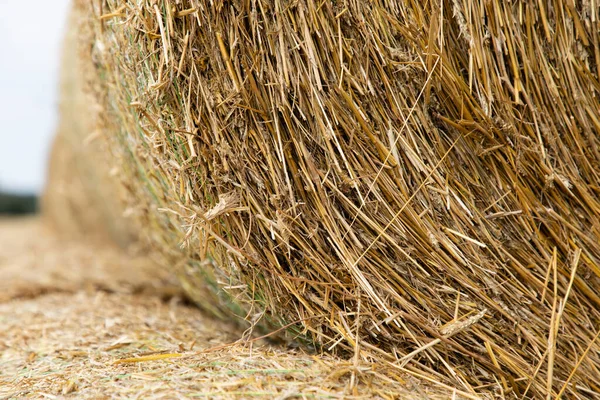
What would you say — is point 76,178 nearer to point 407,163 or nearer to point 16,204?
point 407,163

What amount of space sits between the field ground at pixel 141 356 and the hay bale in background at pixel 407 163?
13 cm

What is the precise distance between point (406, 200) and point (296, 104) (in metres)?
0.40

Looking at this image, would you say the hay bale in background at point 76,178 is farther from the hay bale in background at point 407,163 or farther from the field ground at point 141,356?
the hay bale in background at point 407,163

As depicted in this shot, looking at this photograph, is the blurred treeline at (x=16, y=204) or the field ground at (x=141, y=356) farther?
the blurred treeline at (x=16, y=204)

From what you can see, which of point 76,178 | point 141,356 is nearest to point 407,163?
point 141,356

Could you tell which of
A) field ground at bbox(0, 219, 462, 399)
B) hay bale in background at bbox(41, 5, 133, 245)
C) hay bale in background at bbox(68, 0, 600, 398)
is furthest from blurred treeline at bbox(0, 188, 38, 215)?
hay bale in background at bbox(68, 0, 600, 398)

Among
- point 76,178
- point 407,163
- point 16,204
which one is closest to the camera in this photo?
point 407,163

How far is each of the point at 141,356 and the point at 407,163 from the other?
945 mm

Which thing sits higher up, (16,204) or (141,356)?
(141,356)

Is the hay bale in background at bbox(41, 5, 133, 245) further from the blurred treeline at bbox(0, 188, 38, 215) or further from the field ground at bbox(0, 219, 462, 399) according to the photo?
the blurred treeline at bbox(0, 188, 38, 215)

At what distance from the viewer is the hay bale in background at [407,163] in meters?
1.40

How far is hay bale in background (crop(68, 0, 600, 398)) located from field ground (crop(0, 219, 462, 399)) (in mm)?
132

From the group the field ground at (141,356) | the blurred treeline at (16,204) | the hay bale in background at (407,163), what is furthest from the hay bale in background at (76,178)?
the blurred treeline at (16,204)

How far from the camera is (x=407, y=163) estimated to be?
146cm
